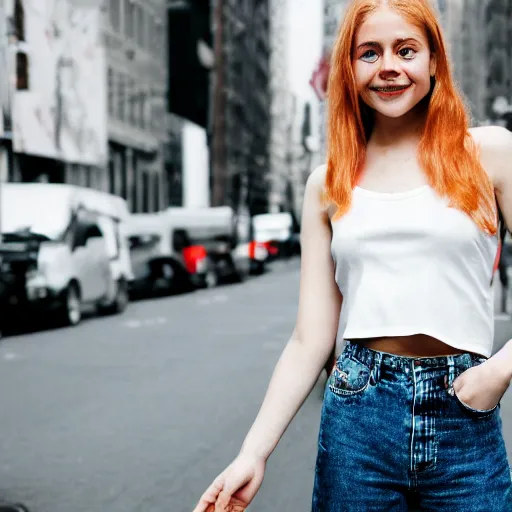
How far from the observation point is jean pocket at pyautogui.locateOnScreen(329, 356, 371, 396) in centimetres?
168

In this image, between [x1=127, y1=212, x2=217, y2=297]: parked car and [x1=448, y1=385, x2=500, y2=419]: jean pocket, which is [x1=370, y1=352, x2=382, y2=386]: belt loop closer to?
[x1=448, y1=385, x2=500, y2=419]: jean pocket

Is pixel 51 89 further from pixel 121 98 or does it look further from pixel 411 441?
pixel 411 441

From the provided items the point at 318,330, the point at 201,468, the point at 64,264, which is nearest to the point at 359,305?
the point at 318,330

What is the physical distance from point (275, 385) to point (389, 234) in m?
0.29

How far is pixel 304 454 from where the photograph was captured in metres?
4.58

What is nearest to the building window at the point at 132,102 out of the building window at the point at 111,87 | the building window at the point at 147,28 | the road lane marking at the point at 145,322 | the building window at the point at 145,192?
the building window at the point at 111,87

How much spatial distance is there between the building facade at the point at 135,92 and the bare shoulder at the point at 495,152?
414cm

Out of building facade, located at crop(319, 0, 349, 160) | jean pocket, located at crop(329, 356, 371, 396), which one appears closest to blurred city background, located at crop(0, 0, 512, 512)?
building facade, located at crop(319, 0, 349, 160)

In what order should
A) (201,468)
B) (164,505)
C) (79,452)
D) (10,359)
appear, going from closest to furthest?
(164,505) → (201,468) → (79,452) → (10,359)

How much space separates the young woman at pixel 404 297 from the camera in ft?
5.43

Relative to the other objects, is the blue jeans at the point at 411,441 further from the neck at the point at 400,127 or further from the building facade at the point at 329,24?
the building facade at the point at 329,24

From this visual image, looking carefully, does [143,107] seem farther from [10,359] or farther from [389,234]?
[389,234]

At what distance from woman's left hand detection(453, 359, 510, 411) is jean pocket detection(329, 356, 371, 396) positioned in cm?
13

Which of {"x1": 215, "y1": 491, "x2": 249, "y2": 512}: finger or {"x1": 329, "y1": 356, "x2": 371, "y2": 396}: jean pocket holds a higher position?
{"x1": 329, "y1": 356, "x2": 371, "y2": 396}: jean pocket
